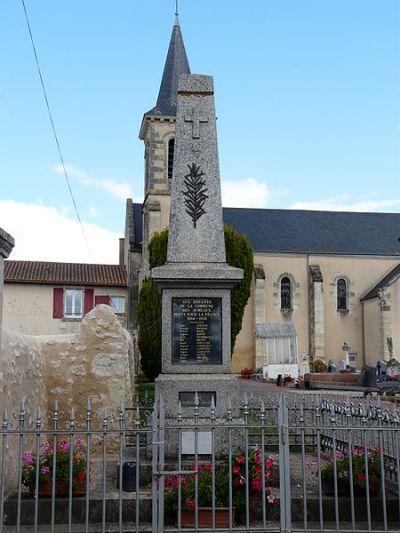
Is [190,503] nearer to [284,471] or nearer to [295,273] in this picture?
[284,471]

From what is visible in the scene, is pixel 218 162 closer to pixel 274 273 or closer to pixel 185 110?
pixel 185 110

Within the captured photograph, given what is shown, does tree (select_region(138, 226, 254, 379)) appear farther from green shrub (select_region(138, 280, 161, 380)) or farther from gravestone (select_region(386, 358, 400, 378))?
gravestone (select_region(386, 358, 400, 378))

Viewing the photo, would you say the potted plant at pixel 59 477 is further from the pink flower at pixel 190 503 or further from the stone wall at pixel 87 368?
the stone wall at pixel 87 368

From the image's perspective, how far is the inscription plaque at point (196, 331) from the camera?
7699 millimetres

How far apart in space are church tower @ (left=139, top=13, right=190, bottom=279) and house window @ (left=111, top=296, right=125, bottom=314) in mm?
2747

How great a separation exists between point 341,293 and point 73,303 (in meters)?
15.8

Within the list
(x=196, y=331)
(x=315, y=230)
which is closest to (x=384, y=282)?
(x=315, y=230)

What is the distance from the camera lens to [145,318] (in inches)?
886

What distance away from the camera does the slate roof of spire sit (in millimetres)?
33719

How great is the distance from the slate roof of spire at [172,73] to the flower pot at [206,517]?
97.6 ft

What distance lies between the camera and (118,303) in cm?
3366

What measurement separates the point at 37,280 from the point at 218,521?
28033mm

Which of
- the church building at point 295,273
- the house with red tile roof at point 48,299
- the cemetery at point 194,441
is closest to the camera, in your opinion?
the cemetery at point 194,441

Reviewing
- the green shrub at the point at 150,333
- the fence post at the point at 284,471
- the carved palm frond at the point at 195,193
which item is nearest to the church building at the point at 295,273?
the green shrub at the point at 150,333
